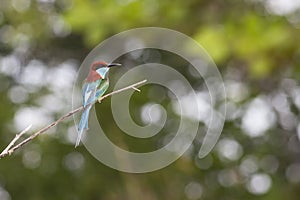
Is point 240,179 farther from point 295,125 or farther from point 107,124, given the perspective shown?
point 107,124

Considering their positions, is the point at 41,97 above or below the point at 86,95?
below

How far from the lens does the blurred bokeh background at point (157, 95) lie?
1722mm

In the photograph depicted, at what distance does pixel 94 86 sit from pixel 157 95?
70.6 inches

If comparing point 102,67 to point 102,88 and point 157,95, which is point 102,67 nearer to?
point 102,88

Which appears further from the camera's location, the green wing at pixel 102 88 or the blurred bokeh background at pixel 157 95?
the blurred bokeh background at pixel 157 95

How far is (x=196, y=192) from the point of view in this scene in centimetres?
256

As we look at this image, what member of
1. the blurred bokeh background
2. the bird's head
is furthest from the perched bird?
the blurred bokeh background

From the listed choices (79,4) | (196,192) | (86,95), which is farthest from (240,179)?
(86,95)

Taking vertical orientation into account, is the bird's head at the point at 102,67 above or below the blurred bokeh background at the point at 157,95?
above

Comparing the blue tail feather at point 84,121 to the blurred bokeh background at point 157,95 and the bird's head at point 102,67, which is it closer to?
the bird's head at point 102,67

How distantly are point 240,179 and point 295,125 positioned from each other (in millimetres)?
432

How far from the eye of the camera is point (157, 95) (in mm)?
2141

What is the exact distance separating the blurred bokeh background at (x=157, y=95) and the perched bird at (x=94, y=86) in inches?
41.3

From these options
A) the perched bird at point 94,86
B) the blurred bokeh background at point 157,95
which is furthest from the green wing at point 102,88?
the blurred bokeh background at point 157,95
